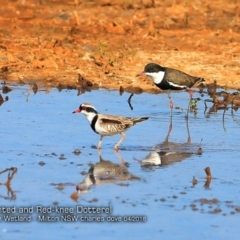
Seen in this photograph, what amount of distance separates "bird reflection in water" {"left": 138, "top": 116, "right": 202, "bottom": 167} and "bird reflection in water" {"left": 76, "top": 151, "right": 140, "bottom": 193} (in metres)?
0.38

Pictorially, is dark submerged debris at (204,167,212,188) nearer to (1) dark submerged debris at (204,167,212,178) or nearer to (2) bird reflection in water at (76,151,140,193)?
(1) dark submerged debris at (204,167,212,178)

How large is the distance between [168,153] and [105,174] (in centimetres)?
151

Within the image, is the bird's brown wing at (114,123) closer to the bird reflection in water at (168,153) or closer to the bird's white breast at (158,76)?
the bird reflection in water at (168,153)

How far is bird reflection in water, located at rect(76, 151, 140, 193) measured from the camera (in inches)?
398

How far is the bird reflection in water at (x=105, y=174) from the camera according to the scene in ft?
33.2

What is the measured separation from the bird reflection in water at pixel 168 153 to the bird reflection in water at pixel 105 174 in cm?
38

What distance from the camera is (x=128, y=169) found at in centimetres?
1084

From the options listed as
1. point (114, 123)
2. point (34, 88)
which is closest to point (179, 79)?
point (34, 88)

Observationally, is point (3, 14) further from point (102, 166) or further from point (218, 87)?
point (102, 166)

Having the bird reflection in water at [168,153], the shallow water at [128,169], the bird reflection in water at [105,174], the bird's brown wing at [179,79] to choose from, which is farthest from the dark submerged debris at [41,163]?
the bird's brown wing at [179,79]

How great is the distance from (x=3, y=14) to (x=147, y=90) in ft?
21.0

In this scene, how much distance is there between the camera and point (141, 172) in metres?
10.7

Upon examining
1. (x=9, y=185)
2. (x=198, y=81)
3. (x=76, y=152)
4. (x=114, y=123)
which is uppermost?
(x=198, y=81)

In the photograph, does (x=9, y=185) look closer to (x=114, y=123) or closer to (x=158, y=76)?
(x=114, y=123)
